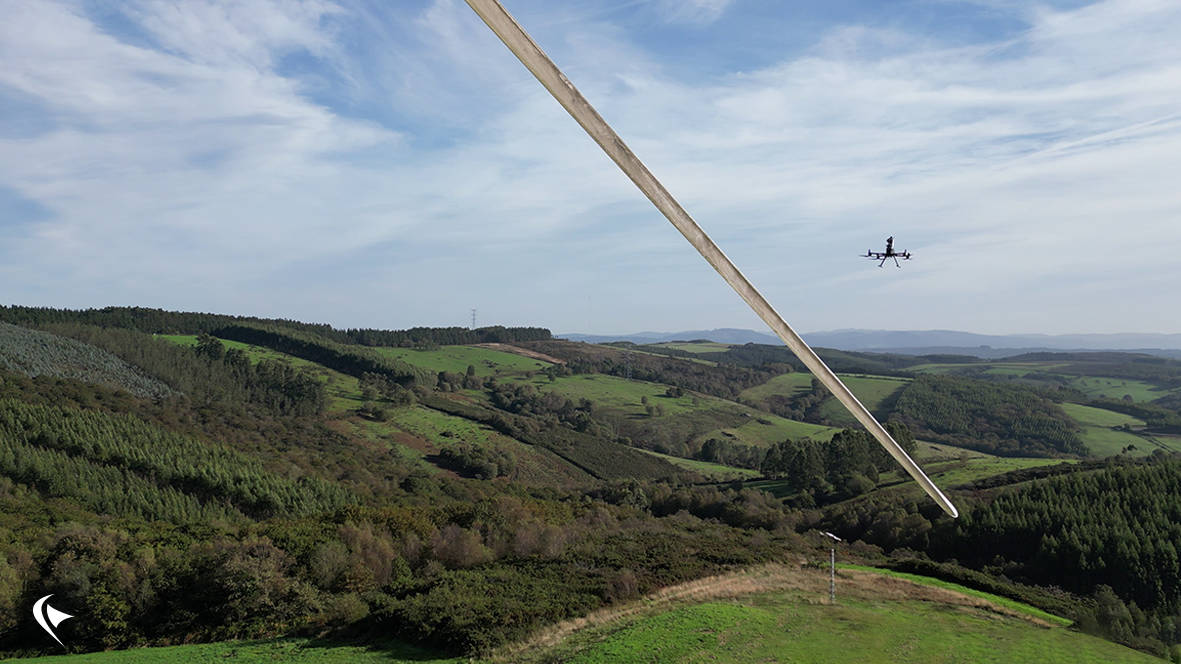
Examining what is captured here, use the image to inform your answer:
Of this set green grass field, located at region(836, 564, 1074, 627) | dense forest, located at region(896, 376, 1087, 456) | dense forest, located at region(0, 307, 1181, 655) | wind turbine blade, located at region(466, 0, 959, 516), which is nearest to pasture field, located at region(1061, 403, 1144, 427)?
dense forest, located at region(896, 376, 1087, 456)

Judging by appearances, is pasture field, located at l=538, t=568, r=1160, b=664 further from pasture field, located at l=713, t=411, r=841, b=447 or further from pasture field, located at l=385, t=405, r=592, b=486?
pasture field, located at l=713, t=411, r=841, b=447

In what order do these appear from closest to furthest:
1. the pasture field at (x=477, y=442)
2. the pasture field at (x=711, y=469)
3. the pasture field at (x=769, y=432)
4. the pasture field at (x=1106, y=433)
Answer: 1. the pasture field at (x=477, y=442)
2. the pasture field at (x=711, y=469)
3. the pasture field at (x=1106, y=433)
4. the pasture field at (x=769, y=432)

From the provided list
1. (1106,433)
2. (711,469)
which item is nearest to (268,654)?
(711,469)

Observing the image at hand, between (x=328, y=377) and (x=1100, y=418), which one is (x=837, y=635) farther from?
(x=1100, y=418)

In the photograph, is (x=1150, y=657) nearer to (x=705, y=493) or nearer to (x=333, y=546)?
(x=333, y=546)

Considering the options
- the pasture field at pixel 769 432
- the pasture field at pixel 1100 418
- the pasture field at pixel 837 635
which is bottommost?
the pasture field at pixel 769 432

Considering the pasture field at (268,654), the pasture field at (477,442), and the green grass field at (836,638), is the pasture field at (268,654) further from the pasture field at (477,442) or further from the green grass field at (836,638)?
the pasture field at (477,442)

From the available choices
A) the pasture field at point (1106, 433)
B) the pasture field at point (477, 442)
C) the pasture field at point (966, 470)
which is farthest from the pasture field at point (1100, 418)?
the pasture field at point (477, 442)

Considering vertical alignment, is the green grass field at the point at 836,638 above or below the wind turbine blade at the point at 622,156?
below
